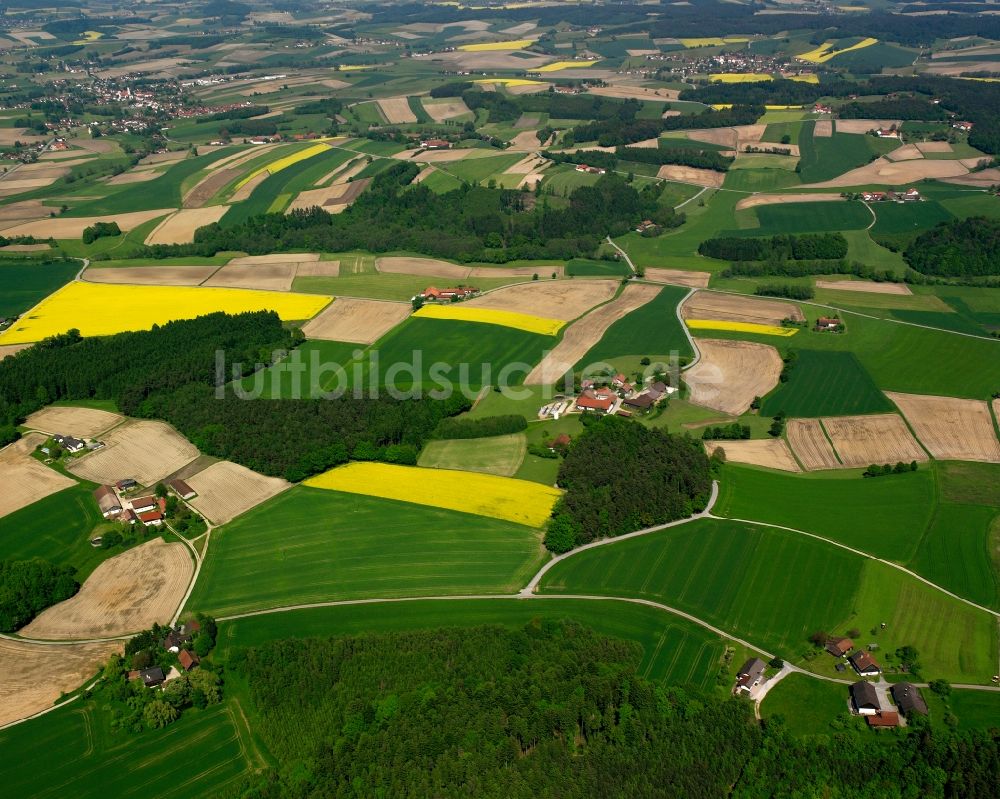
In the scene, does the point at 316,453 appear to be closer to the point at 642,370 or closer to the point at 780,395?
the point at 642,370

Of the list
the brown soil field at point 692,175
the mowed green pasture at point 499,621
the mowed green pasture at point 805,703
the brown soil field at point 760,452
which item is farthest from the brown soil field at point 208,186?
the mowed green pasture at point 805,703

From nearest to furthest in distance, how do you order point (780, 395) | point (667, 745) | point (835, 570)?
1. point (667, 745)
2. point (835, 570)
3. point (780, 395)

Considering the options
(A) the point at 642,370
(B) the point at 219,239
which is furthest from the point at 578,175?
(A) the point at 642,370

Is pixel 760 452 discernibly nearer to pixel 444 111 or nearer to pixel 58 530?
pixel 58 530

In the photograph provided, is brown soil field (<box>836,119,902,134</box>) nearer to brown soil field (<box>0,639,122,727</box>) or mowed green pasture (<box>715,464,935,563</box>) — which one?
mowed green pasture (<box>715,464,935,563</box>)

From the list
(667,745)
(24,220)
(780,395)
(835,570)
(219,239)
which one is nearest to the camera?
(667,745)

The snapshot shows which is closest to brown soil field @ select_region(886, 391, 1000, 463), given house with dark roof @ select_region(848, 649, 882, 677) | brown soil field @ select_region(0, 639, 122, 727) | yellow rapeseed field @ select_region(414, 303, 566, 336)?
house with dark roof @ select_region(848, 649, 882, 677)

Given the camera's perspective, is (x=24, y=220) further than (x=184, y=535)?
Yes

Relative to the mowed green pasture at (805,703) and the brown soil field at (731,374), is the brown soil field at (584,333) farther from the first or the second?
the mowed green pasture at (805,703)
